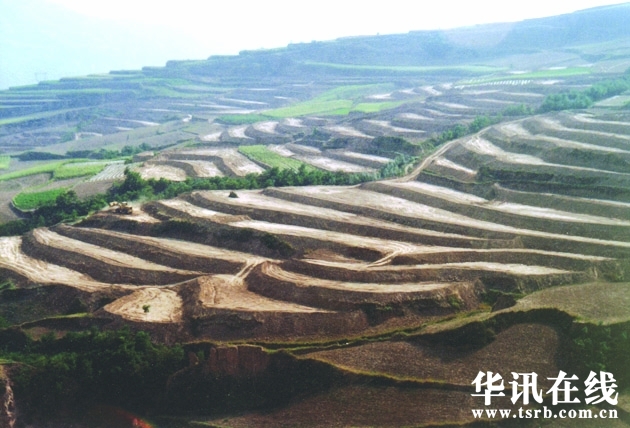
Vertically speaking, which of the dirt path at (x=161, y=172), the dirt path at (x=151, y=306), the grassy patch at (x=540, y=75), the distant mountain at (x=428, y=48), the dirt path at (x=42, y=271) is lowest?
the dirt path at (x=151, y=306)

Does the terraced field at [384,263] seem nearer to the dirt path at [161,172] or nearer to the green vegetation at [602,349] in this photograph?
the green vegetation at [602,349]

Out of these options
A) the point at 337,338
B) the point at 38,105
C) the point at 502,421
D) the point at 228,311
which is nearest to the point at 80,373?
the point at 228,311

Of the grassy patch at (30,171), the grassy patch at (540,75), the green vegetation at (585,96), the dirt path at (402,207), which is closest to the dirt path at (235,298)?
the dirt path at (402,207)

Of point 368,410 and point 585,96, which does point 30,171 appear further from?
point 585,96

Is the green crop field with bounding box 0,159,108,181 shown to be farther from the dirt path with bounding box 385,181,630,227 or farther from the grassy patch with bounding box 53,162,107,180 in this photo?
Result: the dirt path with bounding box 385,181,630,227

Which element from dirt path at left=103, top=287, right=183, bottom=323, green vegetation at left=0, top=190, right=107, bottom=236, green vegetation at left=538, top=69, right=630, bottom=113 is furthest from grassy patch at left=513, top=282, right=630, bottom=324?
green vegetation at left=538, top=69, right=630, bottom=113

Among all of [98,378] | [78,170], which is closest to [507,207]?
[98,378]

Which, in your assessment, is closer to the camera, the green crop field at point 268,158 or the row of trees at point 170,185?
the row of trees at point 170,185
